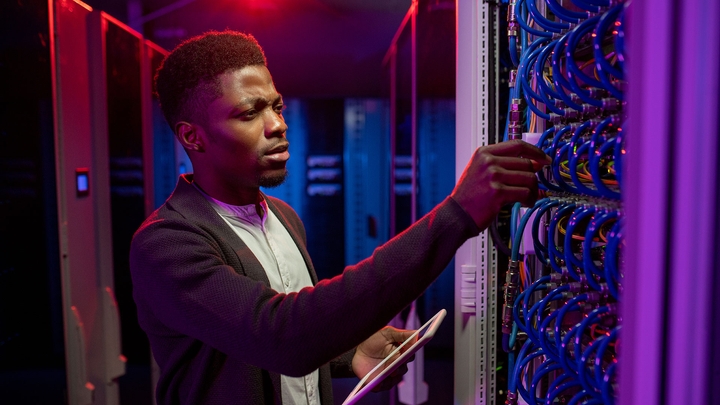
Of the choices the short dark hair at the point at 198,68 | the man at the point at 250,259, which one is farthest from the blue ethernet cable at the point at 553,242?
the short dark hair at the point at 198,68

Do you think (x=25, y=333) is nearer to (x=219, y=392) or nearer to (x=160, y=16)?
(x=219, y=392)

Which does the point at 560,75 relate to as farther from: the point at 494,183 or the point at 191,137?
the point at 191,137

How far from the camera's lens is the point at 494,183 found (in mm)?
878

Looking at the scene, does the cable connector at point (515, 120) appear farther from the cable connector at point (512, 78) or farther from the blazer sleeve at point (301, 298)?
the blazer sleeve at point (301, 298)

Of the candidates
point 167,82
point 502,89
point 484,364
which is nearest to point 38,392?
point 167,82

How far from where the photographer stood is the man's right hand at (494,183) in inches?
34.5

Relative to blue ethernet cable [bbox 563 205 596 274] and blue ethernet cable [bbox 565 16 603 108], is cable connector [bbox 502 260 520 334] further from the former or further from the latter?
blue ethernet cable [bbox 565 16 603 108]

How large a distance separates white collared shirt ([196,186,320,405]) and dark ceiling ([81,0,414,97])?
3.54 meters

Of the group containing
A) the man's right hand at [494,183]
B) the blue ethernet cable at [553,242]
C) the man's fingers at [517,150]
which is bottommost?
the blue ethernet cable at [553,242]

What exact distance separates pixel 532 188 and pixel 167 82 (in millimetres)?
1192

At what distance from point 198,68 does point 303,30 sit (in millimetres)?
3764

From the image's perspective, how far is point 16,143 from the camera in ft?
8.04

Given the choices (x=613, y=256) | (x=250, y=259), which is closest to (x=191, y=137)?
(x=250, y=259)

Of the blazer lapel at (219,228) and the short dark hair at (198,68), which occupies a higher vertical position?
the short dark hair at (198,68)
